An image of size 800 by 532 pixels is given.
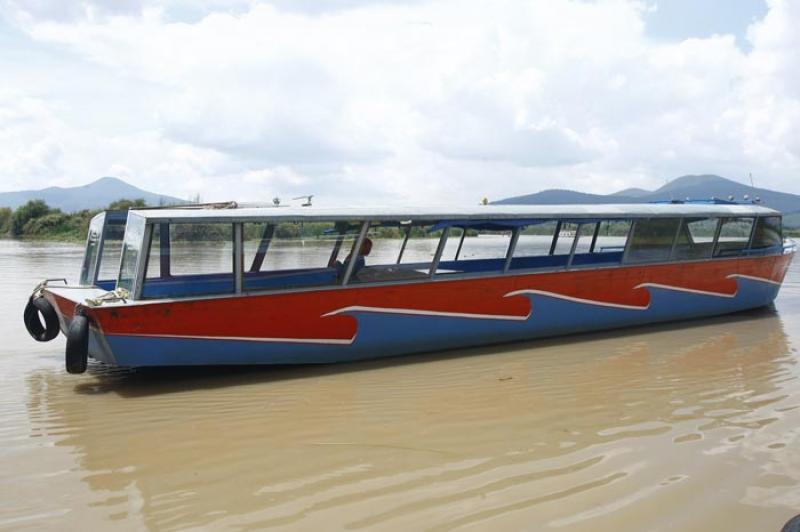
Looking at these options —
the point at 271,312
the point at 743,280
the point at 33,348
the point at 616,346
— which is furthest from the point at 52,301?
the point at 743,280

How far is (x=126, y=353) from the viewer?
279 inches

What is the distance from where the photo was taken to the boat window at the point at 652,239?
1062 centimetres

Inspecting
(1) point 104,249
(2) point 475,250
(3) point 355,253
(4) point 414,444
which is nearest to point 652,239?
(2) point 475,250

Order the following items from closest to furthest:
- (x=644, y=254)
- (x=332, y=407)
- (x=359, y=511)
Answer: (x=359, y=511)
(x=332, y=407)
(x=644, y=254)

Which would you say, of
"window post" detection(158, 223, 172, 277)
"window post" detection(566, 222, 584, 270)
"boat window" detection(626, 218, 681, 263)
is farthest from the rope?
"boat window" detection(626, 218, 681, 263)

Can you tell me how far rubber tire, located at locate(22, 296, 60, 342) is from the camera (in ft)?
28.0

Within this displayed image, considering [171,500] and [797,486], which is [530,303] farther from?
[171,500]

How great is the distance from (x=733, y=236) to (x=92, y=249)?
1073 cm

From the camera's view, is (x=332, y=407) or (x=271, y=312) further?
(x=271, y=312)

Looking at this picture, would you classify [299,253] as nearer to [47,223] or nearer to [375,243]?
[375,243]

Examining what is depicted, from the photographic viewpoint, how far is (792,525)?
3.82 m

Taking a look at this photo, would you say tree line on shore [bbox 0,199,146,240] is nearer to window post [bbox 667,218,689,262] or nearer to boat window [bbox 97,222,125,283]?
boat window [bbox 97,222,125,283]

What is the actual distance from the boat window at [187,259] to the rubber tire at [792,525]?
18.8ft

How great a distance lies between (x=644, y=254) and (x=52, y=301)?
8.68m
